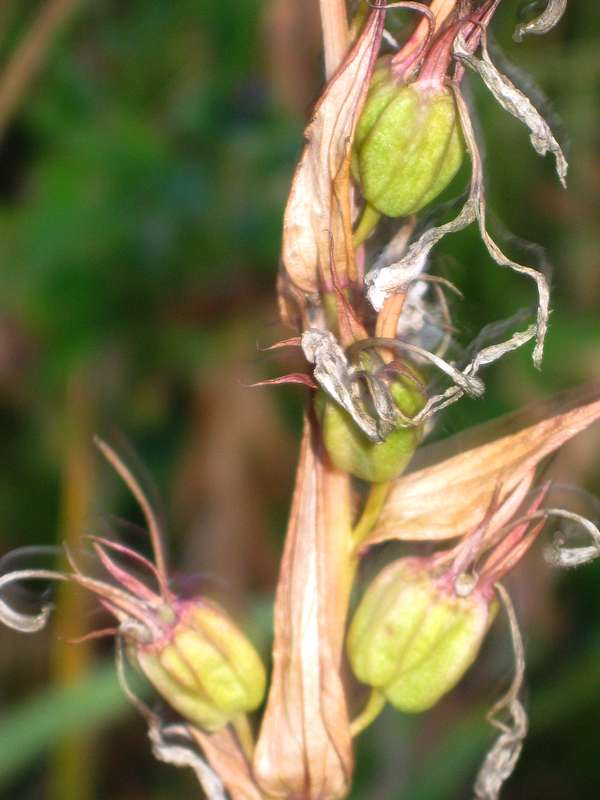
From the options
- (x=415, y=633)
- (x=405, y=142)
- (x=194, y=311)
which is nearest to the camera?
(x=405, y=142)

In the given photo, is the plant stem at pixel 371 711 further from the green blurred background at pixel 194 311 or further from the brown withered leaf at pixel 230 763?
the green blurred background at pixel 194 311

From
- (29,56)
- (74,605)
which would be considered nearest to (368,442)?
(74,605)

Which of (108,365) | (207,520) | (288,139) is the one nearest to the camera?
(288,139)

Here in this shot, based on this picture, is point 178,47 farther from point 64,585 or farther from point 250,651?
point 250,651

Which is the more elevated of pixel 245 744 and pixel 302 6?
pixel 302 6

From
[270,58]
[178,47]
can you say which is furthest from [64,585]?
[270,58]

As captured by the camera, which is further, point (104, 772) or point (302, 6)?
point (302, 6)

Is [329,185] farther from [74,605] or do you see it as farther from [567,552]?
[74,605]
